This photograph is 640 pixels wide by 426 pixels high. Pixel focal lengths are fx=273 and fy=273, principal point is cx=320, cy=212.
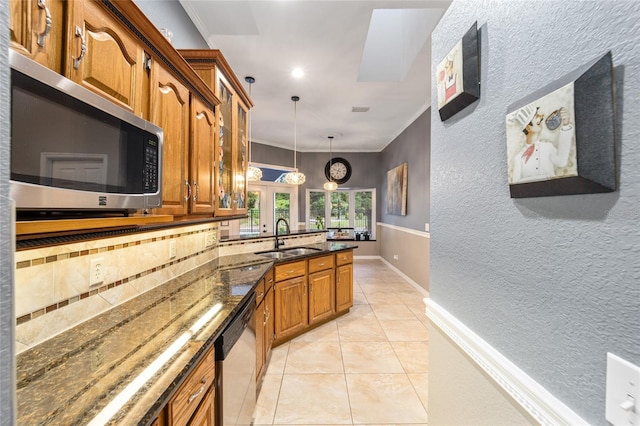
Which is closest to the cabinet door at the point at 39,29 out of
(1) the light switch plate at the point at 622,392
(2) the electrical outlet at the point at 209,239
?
(1) the light switch plate at the point at 622,392

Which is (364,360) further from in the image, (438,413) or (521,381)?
(521,381)

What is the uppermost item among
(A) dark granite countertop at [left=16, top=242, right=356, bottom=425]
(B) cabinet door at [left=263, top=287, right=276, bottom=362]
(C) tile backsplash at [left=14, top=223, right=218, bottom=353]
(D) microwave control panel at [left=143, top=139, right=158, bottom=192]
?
(D) microwave control panel at [left=143, top=139, right=158, bottom=192]

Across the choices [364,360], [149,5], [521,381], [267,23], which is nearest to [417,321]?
[364,360]

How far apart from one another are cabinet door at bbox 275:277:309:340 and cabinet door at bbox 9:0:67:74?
2.23 metres

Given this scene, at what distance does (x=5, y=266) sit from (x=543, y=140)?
39.4 inches

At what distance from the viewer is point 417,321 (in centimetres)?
345

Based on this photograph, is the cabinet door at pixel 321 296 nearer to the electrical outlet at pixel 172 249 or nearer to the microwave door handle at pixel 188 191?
the electrical outlet at pixel 172 249

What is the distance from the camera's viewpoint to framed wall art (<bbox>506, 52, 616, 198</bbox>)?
1.74 ft

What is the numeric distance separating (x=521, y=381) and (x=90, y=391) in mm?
1201

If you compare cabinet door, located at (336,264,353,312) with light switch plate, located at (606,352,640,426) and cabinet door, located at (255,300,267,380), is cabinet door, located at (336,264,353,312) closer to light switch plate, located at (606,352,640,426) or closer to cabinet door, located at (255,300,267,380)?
cabinet door, located at (255,300,267,380)

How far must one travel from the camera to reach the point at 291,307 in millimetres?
2828

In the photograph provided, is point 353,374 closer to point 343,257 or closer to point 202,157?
point 343,257

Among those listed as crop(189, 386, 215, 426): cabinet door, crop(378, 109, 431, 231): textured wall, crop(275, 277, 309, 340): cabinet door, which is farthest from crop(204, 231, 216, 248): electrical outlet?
crop(378, 109, 431, 231): textured wall

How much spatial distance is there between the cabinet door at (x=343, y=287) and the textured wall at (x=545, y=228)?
2.39m
